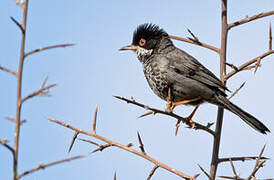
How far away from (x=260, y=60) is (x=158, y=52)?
2.81m

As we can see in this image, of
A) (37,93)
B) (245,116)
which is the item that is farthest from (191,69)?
(37,93)

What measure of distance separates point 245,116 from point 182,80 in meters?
1.06

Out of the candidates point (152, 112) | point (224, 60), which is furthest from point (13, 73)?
point (224, 60)

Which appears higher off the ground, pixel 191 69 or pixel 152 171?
pixel 191 69

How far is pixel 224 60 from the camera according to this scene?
3.90 meters

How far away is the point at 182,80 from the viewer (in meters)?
5.68

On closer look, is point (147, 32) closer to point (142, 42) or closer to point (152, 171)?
point (142, 42)

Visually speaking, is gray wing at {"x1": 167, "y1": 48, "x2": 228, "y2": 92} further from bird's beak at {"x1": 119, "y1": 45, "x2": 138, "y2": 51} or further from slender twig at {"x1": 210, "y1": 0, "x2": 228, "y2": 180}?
slender twig at {"x1": 210, "y1": 0, "x2": 228, "y2": 180}

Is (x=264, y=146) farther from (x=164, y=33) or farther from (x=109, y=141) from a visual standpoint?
(x=164, y=33)

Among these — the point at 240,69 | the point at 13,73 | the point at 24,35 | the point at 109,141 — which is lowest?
the point at 109,141

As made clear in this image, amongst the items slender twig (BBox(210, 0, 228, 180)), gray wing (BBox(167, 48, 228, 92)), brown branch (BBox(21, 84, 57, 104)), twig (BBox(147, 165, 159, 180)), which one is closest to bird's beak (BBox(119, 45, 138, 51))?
gray wing (BBox(167, 48, 228, 92))

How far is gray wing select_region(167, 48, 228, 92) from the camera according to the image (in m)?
5.60

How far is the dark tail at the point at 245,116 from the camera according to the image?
4.94 metres

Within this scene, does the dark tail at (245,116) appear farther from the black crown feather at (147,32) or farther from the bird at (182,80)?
the black crown feather at (147,32)
